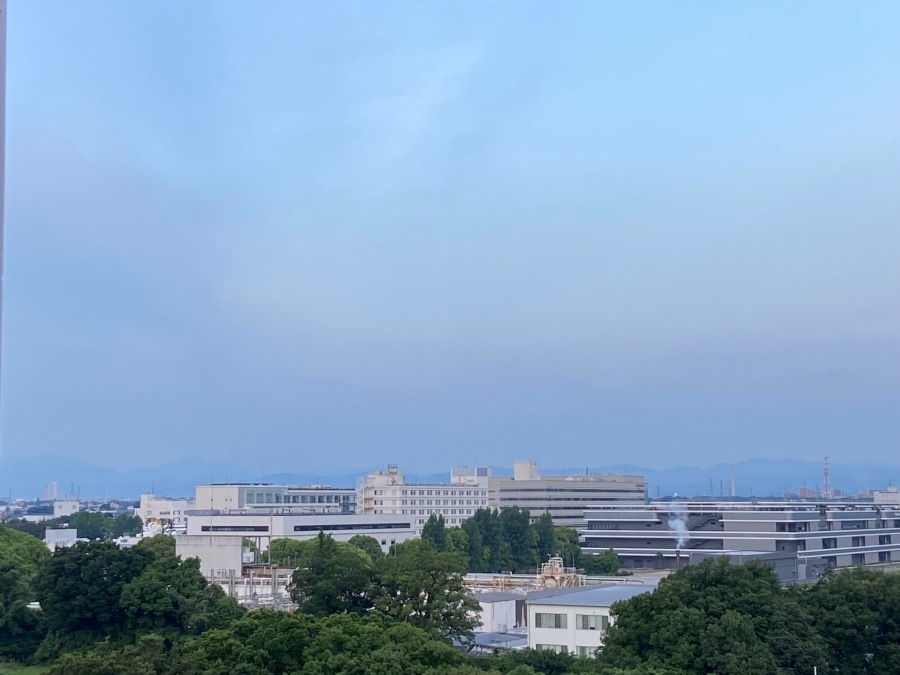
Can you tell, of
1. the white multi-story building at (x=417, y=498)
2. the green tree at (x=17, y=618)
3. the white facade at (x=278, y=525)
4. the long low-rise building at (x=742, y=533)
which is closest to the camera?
the green tree at (x=17, y=618)

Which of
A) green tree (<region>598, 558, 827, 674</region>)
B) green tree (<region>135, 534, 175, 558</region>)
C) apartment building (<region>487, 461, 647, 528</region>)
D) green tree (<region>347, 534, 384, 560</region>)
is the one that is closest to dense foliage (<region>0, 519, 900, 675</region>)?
green tree (<region>598, 558, 827, 674</region>)

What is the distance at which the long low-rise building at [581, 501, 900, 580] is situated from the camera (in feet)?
184

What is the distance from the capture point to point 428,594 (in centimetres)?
2855

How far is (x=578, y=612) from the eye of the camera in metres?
29.1

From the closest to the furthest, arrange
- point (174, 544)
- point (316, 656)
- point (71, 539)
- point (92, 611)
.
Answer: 1. point (316, 656)
2. point (92, 611)
3. point (174, 544)
4. point (71, 539)

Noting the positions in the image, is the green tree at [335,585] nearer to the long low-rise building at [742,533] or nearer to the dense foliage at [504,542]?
the long low-rise building at [742,533]

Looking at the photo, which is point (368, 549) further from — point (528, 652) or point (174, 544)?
point (528, 652)

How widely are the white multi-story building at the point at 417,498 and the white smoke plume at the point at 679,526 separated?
96.5ft

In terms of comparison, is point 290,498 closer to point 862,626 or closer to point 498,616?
point 498,616

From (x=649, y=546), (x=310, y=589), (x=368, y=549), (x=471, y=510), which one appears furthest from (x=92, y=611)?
(x=471, y=510)

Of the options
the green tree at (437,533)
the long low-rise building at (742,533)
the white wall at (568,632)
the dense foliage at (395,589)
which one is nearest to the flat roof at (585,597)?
the white wall at (568,632)

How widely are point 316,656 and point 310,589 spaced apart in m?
12.0

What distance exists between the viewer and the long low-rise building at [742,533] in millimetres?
56062

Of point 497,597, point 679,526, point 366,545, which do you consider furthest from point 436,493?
point 497,597
